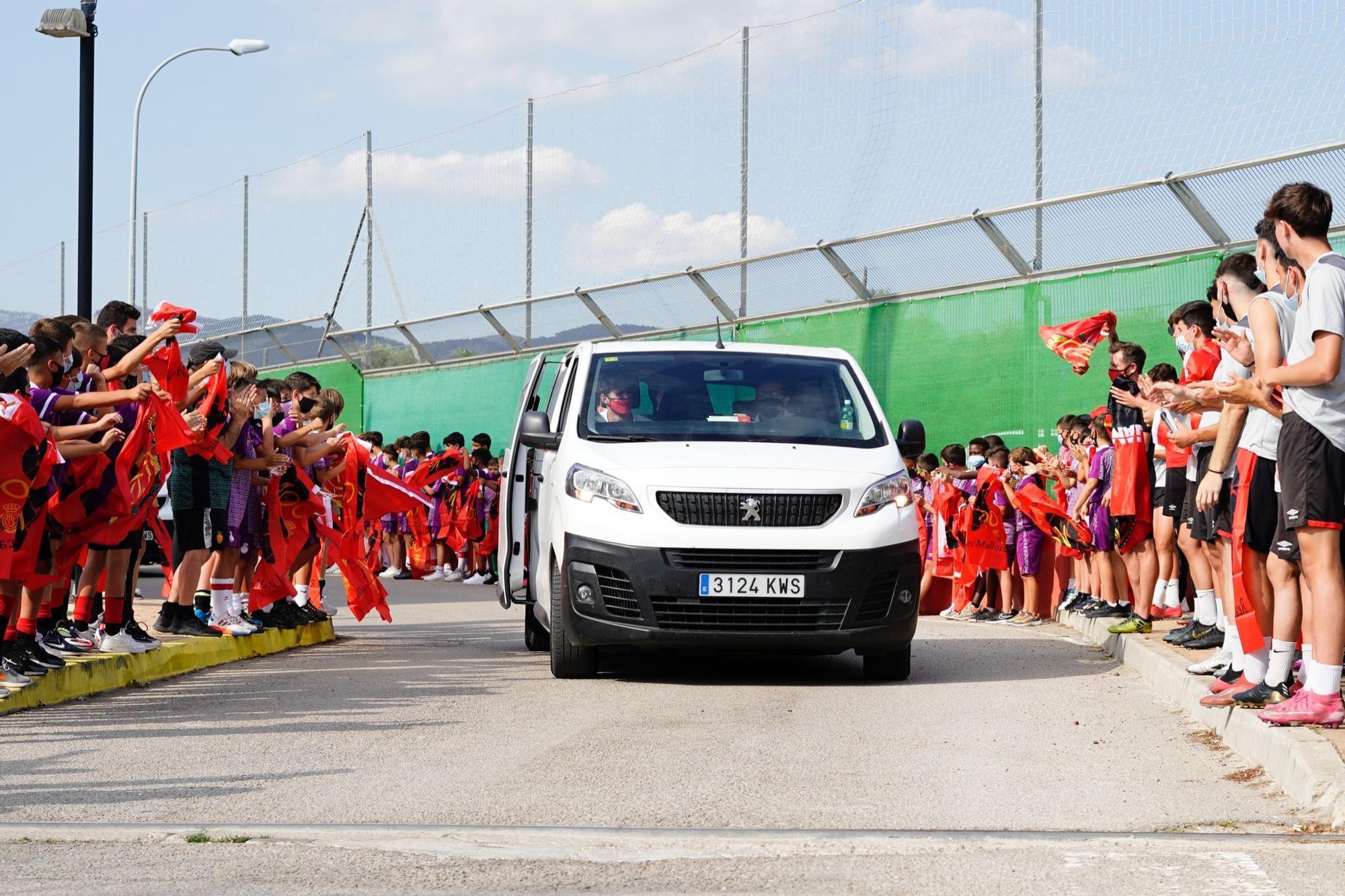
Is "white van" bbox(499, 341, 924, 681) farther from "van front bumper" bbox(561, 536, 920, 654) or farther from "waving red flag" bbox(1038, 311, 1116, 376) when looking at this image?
"waving red flag" bbox(1038, 311, 1116, 376)

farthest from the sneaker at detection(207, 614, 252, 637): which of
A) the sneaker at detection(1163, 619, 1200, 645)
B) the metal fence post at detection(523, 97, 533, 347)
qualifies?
the metal fence post at detection(523, 97, 533, 347)

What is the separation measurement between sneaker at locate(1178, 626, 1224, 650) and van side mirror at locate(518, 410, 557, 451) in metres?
3.79

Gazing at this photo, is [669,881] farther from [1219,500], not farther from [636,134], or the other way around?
[636,134]

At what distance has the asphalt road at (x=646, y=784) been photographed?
462 cm

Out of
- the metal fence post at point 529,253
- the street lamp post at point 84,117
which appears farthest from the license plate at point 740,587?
the metal fence post at point 529,253

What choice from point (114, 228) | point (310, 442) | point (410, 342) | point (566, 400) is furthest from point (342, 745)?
point (114, 228)

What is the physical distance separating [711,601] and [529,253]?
54.9 feet

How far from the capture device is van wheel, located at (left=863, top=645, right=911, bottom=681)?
9.52 metres

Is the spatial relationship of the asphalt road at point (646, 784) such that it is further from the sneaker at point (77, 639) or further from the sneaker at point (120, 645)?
the sneaker at point (77, 639)

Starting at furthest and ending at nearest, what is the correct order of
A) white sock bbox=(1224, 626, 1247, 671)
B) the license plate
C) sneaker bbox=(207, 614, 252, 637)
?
sneaker bbox=(207, 614, 252, 637)
the license plate
white sock bbox=(1224, 626, 1247, 671)

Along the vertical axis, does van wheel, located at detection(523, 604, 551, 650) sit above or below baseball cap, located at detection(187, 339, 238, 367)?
below

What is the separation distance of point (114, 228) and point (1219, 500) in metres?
35.3

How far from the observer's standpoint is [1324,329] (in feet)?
20.6

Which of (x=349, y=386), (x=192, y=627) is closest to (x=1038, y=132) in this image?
(x=192, y=627)
